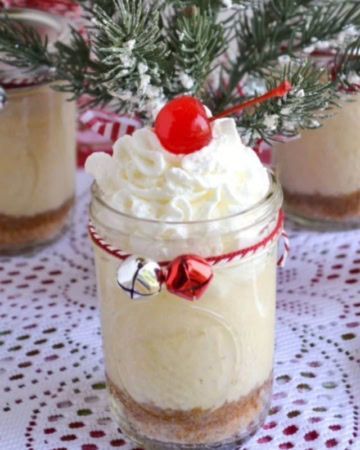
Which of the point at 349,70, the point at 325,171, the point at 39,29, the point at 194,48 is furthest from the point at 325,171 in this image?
the point at 39,29

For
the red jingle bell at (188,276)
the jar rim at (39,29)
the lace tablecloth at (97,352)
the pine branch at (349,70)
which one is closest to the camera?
the red jingle bell at (188,276)

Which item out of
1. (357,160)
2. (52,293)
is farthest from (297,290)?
(52,293)

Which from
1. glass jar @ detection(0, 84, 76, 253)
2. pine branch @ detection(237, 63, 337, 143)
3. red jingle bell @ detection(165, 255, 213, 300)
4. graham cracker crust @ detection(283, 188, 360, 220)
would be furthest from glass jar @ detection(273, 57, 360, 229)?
red jingle bell @ detection(165, 255, 213, 300)

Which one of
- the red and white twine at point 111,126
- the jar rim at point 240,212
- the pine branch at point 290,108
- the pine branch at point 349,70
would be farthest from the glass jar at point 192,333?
the red and white twine at point 111,126

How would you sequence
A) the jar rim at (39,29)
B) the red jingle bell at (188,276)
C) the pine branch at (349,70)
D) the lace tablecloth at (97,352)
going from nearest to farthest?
1. the red jingle bell at (188,276)
2. the lace tablecloth at (97,352)
3. the pine branch at (349,70)
4. the jar rim at (39,29)

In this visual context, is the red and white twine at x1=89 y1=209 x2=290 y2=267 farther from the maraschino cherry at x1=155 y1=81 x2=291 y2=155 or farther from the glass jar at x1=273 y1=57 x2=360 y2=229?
the glass jar at x1=273 y1=57 x2=360 y2=229

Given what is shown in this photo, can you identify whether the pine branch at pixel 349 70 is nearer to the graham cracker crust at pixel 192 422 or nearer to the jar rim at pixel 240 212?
the jar rim at pixel 240 212

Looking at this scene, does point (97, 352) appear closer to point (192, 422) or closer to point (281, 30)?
point (192, 422)
